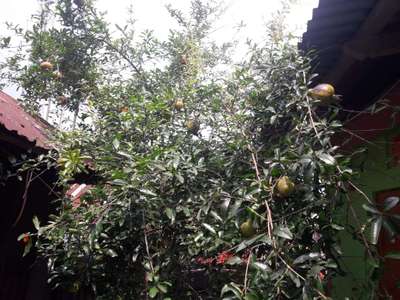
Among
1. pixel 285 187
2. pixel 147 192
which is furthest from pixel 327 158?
pixel 147 192

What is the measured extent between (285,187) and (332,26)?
3.12 feet

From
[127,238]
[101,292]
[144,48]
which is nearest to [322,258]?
[127,238]

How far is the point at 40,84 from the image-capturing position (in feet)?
21.2

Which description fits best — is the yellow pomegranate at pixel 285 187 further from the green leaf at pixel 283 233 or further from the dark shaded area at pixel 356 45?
the dark shaded area at pixel 356 45

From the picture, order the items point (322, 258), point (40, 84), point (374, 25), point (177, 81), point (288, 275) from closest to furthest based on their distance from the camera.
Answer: point (288, 275) < point (322, 258) < point (374, 25) < point (177, 81) < point (40, 84)

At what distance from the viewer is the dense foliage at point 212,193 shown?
1858 mm

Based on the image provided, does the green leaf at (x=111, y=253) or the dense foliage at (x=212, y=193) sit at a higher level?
the dense foliage at (x=212, y=193)

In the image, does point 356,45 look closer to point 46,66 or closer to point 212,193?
point 212,193

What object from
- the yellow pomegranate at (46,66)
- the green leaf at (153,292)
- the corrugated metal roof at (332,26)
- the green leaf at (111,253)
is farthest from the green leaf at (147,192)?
the yellow pomegranate at (46,66)

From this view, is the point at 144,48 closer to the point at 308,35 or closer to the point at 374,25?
the point at 308,35

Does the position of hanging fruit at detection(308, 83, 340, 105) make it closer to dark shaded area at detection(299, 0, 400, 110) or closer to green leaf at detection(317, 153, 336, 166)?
dark shaded area at detection(299, 0, 400, 110)

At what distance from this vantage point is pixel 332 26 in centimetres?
222

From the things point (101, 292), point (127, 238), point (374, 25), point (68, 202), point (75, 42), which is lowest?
point (101, 292)

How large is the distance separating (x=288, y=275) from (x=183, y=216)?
136 centimetres
